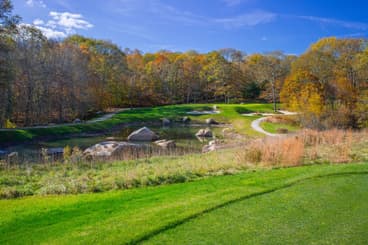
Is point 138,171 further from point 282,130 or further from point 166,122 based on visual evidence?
point 166,122

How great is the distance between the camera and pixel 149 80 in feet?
200

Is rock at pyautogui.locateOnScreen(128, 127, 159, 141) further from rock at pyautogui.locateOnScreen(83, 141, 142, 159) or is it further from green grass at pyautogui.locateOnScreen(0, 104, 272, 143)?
rock at pyautogui.locateOnScreen(83, 141, 142, 159)

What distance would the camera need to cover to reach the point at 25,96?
3203 centimetres

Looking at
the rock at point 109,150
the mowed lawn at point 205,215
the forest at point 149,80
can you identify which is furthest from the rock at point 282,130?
the mowed lawn at point 205,215

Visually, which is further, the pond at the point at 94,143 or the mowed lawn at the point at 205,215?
the pond at the point at 94,143

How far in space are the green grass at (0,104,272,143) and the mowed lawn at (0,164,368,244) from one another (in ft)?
68.5

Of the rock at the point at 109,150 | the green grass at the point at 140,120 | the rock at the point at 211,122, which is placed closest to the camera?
the rock at the point at 109,150

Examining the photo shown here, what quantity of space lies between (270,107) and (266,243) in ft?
170

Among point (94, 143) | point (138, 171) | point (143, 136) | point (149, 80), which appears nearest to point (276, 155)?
point (138, 171)

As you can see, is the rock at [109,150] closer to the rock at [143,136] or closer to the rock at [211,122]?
the rock at [143,136]

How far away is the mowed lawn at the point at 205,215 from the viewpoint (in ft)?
14.0

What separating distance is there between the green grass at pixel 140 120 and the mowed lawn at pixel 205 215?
2089cm

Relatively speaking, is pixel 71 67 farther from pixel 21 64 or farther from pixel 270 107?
pixel 270 107

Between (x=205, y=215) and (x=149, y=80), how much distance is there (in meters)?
57.3
